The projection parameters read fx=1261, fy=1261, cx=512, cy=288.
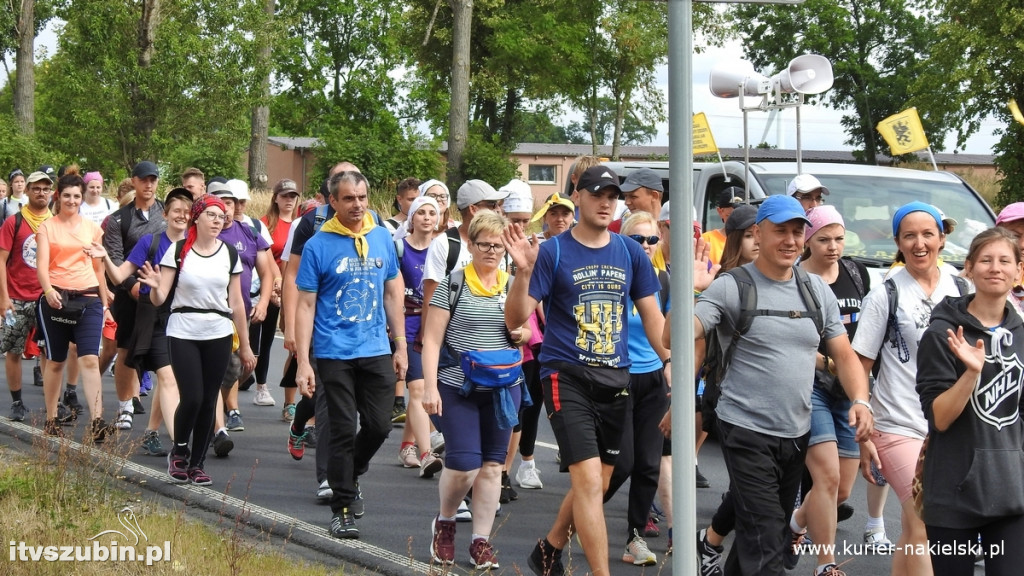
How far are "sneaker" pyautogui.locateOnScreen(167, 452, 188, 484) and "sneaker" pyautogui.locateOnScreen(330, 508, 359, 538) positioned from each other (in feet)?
5.22

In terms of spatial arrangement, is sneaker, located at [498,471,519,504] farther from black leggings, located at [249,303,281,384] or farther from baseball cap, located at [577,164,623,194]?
black leggings, located at [249,303,281,384]

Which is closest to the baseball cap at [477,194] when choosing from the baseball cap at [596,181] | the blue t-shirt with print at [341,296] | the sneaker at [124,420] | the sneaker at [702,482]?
the blue t-shirt with print at [341,296]

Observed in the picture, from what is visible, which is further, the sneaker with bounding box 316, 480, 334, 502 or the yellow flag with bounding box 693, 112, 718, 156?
the yellow flag with bounding box 693, 112, 718, 156

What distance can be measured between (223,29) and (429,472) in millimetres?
19007

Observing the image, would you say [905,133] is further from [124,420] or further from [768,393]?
[124,420]

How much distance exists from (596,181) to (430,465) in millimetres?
3280

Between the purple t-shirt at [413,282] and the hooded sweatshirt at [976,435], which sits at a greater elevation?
the purple t-shirt at [413,282]

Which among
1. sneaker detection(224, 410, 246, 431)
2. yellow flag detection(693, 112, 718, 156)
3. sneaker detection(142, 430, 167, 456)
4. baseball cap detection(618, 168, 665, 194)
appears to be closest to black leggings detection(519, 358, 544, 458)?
baseball cap detection(618, 168, 665, 194)

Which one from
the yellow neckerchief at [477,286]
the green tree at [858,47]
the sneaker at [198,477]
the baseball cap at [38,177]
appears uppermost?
the green tree at [858,47]

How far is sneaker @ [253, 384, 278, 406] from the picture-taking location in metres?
11.4

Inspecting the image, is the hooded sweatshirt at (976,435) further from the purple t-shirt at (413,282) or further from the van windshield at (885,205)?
the van windshield at (885,205)

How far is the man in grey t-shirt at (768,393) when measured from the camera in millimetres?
5168

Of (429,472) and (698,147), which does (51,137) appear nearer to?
(698,147)

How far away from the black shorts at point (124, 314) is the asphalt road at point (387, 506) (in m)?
0.79
